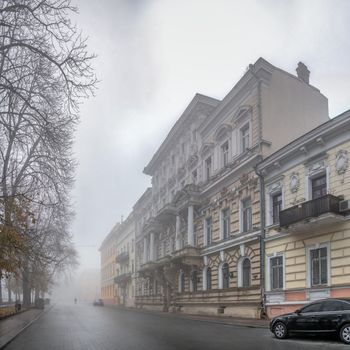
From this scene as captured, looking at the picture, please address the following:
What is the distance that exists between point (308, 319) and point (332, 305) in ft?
3.27

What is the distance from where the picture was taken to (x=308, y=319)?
614 inches

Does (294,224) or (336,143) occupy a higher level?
(336,143)

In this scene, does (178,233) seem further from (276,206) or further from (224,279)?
(276,206)

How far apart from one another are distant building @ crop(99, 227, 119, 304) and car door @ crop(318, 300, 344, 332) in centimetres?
6975

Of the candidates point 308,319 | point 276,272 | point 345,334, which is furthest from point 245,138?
point 345,334

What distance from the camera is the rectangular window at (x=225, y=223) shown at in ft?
108

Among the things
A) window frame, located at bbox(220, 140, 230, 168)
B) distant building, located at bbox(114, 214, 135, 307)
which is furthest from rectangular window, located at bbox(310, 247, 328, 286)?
distant building, located at bbox(114, 214, 135, 307)

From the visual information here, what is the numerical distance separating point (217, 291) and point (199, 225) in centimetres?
636

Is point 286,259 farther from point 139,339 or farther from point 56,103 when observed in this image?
point 56,103

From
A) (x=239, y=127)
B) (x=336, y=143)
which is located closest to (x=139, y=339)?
(x=336, y=143)

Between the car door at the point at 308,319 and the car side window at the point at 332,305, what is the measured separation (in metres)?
0.24

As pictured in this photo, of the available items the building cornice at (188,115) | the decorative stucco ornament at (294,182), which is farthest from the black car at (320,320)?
the building cornice at (188,115)

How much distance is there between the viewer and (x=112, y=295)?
87.5 metres

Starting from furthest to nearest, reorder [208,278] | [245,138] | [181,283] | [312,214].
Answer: [181,283]
[208,278]
[245,138]
[312,214]
